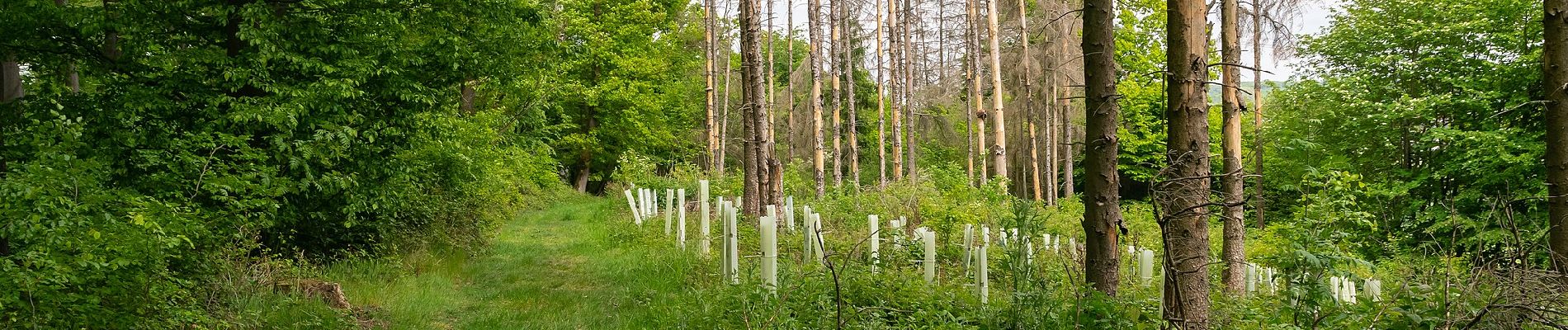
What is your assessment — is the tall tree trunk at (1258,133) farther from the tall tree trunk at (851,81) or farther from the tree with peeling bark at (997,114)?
the tall tree trunk at (851,81)

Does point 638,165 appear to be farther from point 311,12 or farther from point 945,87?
point 311,12

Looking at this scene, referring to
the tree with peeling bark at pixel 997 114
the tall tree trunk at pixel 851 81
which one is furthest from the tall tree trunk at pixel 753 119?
the tall tree trunk at pixel 851 81

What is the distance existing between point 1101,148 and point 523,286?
5.88m

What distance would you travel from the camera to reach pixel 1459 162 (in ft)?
56.2

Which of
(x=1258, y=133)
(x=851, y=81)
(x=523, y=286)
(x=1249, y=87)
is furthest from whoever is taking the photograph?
(x=851, y=81)

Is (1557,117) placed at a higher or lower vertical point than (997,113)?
→ lower

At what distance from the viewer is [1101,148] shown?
214 inches

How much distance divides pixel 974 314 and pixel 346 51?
19.3 ft

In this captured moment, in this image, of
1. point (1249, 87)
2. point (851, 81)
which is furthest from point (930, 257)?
point (1249, 87)

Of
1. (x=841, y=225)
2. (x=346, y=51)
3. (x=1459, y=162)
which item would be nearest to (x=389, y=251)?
(x=346, y=51)

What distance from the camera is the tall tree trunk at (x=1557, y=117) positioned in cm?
570

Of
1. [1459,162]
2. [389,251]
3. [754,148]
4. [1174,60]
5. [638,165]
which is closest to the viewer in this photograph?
[1174,60]

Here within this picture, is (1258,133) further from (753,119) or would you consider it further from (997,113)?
(753,119)

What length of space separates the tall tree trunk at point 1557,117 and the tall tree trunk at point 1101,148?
2883mm
